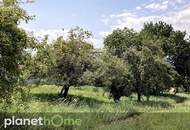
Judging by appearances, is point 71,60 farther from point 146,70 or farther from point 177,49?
point 177,49

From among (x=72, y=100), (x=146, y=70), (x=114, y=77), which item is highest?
(x=146, y=70)

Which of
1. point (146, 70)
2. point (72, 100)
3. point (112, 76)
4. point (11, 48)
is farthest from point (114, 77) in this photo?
point (11, 48)

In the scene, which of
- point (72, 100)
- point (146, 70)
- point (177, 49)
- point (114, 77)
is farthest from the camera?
point (177, 49)

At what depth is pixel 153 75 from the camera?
4303 centimetres

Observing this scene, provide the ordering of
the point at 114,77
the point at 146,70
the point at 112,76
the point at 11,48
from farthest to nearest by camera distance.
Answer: the point at 146,70, the point at 112,76, the point at 114,77, the point at 11,48

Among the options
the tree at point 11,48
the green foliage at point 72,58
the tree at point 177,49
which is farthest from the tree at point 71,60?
the tree at point 177,49

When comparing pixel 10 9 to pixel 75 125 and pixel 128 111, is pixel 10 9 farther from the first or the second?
pixel 128 111

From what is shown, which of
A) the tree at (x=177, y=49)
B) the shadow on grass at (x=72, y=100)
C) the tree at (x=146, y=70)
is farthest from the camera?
the tree at (x=177, y=49)

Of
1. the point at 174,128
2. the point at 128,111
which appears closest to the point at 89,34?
the point at 128,111

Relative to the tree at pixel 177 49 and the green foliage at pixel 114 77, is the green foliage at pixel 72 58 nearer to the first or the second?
the green foliage at pixel 114 77

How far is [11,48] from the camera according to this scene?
49.0 feet

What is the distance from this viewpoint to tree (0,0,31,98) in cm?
1499

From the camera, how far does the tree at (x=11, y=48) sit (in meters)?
15.0

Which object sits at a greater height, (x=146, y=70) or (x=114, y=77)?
(x=146, y=70)
